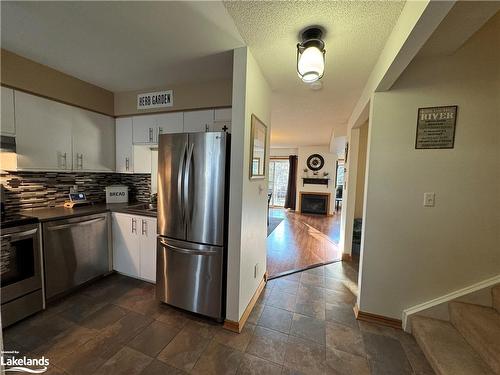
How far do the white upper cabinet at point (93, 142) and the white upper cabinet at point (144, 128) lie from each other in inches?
15.0

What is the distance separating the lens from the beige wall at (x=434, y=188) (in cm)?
168

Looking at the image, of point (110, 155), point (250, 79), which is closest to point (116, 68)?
point (110, 155)

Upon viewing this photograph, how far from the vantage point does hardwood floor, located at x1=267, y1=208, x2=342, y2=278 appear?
327 cm

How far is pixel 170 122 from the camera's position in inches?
103

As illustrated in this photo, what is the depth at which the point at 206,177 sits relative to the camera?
6.06 feet

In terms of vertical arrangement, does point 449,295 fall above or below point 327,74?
below

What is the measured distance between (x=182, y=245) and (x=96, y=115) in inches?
82.0

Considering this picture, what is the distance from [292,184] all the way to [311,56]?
6.84m

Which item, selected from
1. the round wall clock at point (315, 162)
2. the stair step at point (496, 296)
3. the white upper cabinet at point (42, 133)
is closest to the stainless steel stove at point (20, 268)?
the white upper cabinet at point (42, 133)

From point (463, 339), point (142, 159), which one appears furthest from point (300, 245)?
point (142, 159)

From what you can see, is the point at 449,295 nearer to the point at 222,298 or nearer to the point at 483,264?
the point at 483,264

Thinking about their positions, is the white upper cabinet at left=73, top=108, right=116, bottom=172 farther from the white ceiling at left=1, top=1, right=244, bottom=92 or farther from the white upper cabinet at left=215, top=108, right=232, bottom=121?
the white upper cabinet at left=215, top=108, right=232, bottom=121
